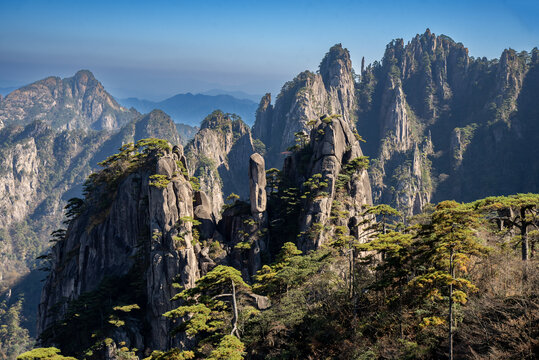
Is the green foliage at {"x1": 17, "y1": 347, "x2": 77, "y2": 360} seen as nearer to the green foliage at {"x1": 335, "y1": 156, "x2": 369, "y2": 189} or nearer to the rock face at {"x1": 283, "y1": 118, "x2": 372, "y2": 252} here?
the rock face at {"x1": 283, "y1": 118, "x2": 372, "y2": 252}

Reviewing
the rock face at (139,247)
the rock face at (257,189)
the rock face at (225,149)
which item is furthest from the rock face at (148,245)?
the rock face at (225,149)

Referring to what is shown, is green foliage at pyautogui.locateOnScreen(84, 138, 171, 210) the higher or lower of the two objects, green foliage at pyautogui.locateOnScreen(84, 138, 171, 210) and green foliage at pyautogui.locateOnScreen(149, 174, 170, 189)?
the higher

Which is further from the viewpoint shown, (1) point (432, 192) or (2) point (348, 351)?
(1) point (432, 192)

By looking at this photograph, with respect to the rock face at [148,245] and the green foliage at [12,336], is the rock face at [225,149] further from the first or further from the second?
the rock face at [148,245]

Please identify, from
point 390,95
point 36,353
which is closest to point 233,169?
point 390,95

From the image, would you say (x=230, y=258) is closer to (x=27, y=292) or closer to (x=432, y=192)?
(x=432, y=192)


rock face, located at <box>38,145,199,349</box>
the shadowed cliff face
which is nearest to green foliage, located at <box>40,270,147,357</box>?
rock face, located at <box>38,145,199,349</box>

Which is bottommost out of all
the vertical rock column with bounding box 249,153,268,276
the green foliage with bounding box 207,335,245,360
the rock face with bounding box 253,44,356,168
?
the green foliage with bounding box 207,335,245,360
